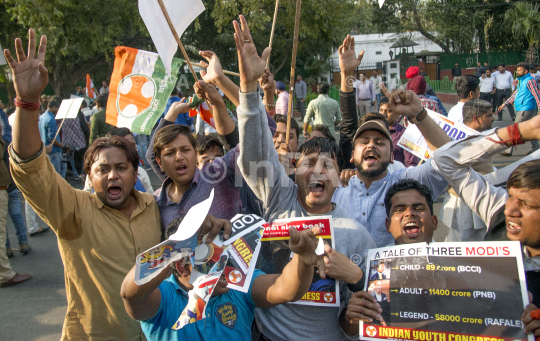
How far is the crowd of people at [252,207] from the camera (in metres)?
1.82

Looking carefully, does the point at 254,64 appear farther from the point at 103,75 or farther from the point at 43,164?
the point at 103,75

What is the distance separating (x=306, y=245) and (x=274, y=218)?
1.92 feet

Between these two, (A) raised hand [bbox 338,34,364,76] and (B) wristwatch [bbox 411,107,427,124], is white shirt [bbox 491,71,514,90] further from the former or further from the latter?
(B) wristwatch [bbox 411,107,427,124]

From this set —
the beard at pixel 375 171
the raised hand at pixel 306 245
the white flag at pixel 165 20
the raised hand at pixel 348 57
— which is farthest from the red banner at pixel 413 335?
the white flag at pixel 165 20

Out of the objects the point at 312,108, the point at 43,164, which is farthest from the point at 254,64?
the point at 312,108

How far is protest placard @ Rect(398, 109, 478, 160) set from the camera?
3102 mm

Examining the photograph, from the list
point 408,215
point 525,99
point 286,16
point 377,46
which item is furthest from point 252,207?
point 377,46

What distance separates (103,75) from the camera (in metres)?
25.0

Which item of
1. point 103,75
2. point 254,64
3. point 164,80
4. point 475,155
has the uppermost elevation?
point 103,75

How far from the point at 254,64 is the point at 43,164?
105 centimetres

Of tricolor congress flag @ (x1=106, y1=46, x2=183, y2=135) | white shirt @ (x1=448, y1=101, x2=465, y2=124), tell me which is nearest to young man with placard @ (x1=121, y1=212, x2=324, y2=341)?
tricolor congress flag @ (x1=106, y1=46, x2=183, y2=135)

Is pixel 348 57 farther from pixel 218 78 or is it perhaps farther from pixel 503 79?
pixel 503 79

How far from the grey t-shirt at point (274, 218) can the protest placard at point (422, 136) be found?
1399 mm

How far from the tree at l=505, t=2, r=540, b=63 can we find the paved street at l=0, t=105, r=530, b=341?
86.1 ft
